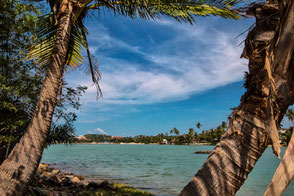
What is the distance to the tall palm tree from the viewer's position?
4.50m

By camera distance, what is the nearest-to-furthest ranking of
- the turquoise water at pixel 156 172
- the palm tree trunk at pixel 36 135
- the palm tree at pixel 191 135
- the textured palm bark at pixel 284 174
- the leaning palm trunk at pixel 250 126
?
the textured palm bark at pixel 284 174 → the leaning palm trunk at pixel 250 126 → the palm tree trunk at pixel 36 135 → the turquoise water at pixel 156 172 → the palm tree at pixel 191 135

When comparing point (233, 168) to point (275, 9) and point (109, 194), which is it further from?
point (109, 194)

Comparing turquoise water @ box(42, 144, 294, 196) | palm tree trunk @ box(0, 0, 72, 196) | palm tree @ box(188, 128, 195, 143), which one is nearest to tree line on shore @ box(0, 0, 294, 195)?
palm tree trunk @ box(0, 0, 72, 196)

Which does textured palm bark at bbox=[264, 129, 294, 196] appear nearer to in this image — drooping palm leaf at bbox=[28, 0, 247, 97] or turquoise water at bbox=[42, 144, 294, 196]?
drooping palm leaf at bbox=[28, 0, 247, 97]

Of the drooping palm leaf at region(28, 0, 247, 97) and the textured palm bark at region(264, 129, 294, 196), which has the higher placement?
the drooping palm leaf at region(28, 0, 247, 97)

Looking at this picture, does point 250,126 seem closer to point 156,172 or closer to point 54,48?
point 54,48

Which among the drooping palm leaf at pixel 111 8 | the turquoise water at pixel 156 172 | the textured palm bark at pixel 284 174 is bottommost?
the turquoise water at pixel 156 172

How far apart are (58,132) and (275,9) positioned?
32.2ft

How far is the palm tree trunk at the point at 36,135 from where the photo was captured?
175 inches

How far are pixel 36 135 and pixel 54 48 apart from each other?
2.30 metres

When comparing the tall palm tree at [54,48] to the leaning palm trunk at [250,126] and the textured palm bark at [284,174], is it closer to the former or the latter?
the leaning palm trunk at [250,126]

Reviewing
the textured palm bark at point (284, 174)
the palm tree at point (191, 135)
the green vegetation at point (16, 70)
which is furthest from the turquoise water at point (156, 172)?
the palm tree at point (191, 135)

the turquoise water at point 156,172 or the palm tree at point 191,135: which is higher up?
the palm tree at point 191,135

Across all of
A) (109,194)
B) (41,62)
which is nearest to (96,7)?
(41,62)
